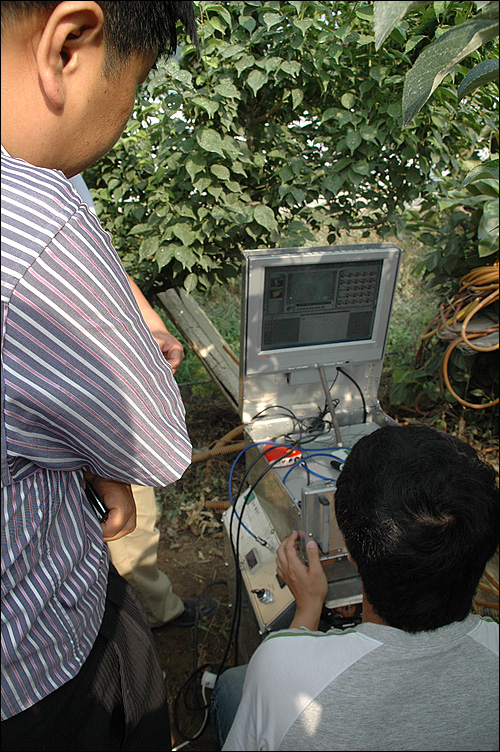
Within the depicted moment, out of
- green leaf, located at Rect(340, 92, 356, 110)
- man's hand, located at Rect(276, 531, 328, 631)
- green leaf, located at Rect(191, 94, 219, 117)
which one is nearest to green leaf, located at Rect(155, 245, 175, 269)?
green leaf, located at Rect(191, 94, 219, 117)

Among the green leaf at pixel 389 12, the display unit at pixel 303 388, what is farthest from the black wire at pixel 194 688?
the green leaf at pixel 389 12

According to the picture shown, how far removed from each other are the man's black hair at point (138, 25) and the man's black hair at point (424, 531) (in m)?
0.75

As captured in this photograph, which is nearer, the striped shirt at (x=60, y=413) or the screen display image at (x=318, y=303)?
the striped shirt at (x=60, y=413)

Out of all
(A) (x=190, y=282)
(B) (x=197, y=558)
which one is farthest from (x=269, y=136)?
(B) (x=197, y=558)

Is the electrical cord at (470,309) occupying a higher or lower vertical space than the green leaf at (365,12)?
lower

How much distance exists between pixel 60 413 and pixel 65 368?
62 mm

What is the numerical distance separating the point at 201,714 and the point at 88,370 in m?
1.74

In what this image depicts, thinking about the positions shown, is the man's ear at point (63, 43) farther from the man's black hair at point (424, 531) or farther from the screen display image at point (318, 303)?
the screen display image at point (318, 303)

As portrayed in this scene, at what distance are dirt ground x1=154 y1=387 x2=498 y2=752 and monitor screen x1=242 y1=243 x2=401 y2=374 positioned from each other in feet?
2.93

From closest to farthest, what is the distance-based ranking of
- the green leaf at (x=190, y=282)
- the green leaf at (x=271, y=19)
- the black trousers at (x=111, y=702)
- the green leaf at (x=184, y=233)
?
the black trousers at (x=111, y=702), the green leaf at (x=271, y=19), the green leaf at (x=184, y=233), the green leaf at (x=190, y=282)

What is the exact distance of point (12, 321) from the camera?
1.82 feet

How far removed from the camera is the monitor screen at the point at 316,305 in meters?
1.47

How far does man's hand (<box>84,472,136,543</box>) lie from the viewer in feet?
2.99

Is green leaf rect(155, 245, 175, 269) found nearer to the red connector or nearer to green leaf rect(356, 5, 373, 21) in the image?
the red connector
